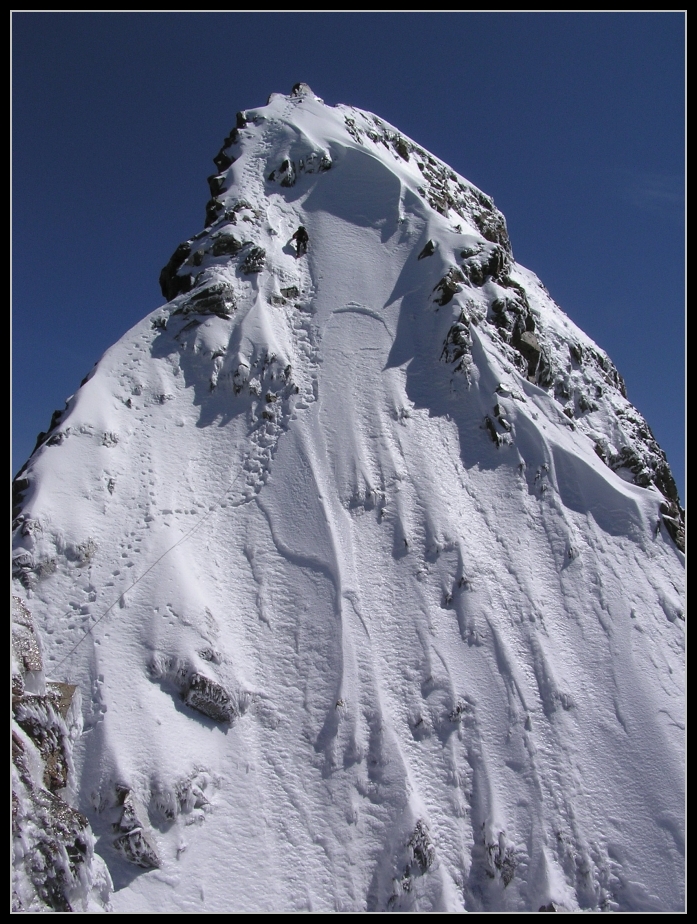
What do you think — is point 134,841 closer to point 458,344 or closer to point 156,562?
point 156,562

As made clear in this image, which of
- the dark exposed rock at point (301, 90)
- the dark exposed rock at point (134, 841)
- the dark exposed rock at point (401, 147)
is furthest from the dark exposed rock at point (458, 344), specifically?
the dark exposed rock at point (301, 90)

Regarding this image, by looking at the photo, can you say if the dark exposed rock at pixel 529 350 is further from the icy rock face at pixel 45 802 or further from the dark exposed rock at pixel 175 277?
the icy rock face at pixel 45 802

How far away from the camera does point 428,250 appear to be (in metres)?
22.4

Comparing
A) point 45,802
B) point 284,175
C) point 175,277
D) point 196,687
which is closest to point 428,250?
point 284,175

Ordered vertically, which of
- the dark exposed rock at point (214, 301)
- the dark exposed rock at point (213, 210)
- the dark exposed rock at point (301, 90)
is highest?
the dark exposed rock at point (301, 90)

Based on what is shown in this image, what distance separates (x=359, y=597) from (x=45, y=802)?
7.72 m

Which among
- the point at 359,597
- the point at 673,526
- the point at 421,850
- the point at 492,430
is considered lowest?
the point at 421,850

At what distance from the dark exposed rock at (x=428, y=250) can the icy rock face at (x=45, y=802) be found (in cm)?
1855

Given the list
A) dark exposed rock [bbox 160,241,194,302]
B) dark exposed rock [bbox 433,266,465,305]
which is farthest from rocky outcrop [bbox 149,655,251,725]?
dark exposed rock [bbox 433,266,465,305]

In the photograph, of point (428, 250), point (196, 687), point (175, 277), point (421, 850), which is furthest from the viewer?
point (428, 250)

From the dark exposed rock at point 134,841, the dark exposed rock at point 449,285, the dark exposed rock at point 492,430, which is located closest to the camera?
the dark exposed rock at point 134,841

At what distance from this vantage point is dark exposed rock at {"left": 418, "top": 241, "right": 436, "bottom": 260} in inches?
881

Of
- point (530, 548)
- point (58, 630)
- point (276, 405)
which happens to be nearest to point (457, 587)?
point (530, 548)

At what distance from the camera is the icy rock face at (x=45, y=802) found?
7.89 metres
